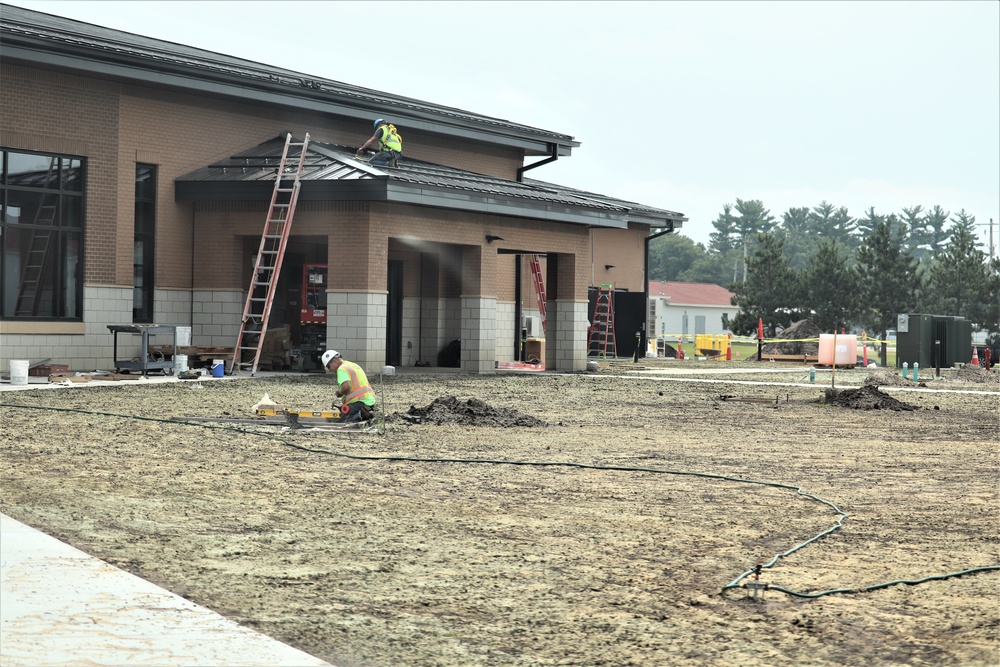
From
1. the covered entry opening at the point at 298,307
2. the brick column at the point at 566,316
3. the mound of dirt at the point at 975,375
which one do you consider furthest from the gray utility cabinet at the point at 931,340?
the covered entry opening at the point at 298,307

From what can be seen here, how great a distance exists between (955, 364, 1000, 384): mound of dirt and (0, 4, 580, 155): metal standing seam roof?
13816 millimetres

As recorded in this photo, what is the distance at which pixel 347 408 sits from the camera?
1645 centimetres

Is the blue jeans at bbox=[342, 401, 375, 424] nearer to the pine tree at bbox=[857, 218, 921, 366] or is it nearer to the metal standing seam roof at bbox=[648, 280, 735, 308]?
the pine tree at bbox=[857, 218, 921, 366]

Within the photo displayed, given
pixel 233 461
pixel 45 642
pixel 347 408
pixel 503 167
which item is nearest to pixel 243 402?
pixel 347 408

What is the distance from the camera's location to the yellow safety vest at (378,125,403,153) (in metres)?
28.4

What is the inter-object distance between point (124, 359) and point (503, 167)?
15042mm

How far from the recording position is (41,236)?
81.2 ft

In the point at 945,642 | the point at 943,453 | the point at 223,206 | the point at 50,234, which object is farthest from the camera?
the point at 223,206

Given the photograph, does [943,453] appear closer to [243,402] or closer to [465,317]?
[243,402]

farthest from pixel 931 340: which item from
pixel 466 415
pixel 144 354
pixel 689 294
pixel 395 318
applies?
pixel 689 294

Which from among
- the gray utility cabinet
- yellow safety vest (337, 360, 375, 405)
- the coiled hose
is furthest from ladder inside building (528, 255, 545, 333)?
the coiled hose

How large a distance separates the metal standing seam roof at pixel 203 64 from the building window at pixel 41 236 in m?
2.36

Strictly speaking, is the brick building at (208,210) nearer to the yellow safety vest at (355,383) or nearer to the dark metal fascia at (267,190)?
the dark metal fascia at (267,190)

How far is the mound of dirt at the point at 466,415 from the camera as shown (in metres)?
17.5
